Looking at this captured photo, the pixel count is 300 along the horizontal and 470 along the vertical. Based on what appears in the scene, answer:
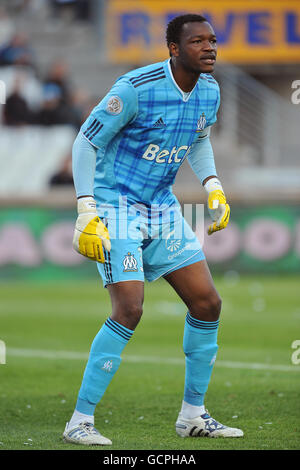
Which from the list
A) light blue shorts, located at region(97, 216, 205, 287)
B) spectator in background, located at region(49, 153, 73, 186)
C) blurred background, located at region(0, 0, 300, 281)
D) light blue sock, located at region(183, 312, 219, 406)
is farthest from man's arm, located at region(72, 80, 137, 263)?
spectator in background, located at region(49, 153, 73, 186)

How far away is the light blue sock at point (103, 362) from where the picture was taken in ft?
15.0

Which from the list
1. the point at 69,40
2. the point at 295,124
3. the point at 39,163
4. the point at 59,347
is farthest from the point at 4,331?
the point at 69,40

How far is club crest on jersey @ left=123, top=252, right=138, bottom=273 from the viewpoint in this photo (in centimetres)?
464

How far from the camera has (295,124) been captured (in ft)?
62.6

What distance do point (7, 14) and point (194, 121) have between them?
1705 cm

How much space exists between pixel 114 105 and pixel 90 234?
2.26 ft

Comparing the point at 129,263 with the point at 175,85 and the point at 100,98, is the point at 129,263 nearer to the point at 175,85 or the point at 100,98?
the point at 175,85

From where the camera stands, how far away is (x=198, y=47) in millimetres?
4633

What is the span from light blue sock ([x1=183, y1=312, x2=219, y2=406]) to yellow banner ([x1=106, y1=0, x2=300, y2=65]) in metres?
15.9

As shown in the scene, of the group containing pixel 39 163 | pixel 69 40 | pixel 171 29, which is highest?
pixel 69 40

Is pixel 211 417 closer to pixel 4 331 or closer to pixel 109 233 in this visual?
pixel 109 233

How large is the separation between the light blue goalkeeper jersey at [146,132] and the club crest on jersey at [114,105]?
19 millimetres

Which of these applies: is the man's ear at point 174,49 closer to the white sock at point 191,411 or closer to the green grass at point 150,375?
the white sock at point 191,411

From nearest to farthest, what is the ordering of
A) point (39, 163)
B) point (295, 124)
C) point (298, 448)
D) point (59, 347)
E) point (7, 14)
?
1. point (298, 448)
2. point (59, 347)
3. point (39, 163)
4. point (295, 124)
5. point (7, 14)
